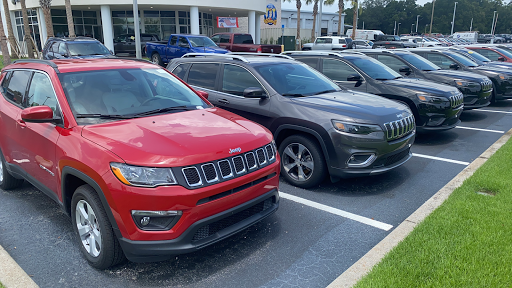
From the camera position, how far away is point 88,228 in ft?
11.1

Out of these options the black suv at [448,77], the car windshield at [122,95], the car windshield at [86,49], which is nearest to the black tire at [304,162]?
the car windshield at [122,95]

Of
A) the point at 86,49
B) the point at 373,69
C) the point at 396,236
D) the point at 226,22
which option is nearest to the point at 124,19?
the point at 226,22

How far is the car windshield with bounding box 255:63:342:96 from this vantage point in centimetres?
571

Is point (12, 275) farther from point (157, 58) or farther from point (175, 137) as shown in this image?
point (157, 58)

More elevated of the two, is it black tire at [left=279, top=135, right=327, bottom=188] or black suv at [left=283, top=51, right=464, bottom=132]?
black suv at [left=283, top=51, right=464, bottom=132]

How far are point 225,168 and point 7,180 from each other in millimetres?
3504

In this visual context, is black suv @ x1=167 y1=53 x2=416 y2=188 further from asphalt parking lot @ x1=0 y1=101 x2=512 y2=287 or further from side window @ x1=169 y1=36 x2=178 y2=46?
side window @ x1=169 y1=36 x2=178 y2=46

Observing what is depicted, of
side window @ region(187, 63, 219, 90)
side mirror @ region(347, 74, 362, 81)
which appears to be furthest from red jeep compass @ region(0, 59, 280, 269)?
side mirror @ region(347, 74, 362, 81)

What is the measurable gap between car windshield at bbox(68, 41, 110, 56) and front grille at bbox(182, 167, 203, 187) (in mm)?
13177

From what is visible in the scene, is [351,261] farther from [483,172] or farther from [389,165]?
[483,172]

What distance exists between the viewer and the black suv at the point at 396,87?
287 inches

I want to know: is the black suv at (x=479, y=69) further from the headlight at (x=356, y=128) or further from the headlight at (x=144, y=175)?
the headlight at (x=144, y=175)

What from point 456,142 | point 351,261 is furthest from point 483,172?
point 351,261

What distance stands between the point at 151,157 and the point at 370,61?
21.4 ft
